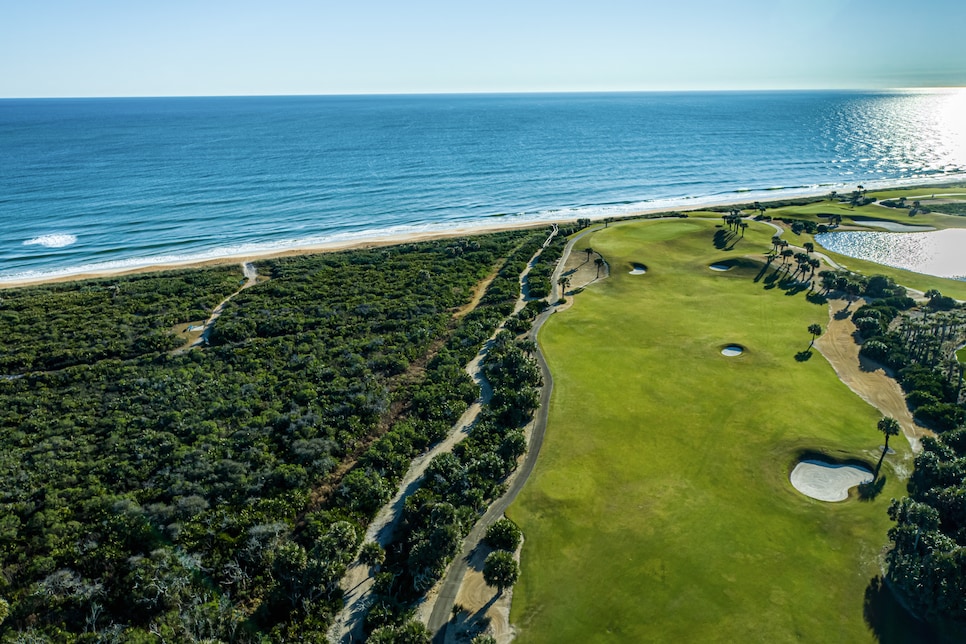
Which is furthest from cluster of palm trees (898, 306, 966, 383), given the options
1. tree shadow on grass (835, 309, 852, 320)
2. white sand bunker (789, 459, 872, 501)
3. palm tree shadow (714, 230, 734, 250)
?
palm tree shadow (714, 230, 734, 250)

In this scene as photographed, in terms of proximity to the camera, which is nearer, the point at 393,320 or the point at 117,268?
the point at 393,320

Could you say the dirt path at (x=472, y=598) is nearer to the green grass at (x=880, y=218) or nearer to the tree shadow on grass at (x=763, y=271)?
the tree shadow on grass at (x=763, y=271)

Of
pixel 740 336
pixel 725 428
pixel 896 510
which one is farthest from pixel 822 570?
pixel 740 336

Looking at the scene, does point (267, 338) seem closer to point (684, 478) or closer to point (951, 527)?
point (684, 478)

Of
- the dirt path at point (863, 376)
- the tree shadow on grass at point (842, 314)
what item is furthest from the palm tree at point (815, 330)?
the tree shadow on grass at point (842, 314)

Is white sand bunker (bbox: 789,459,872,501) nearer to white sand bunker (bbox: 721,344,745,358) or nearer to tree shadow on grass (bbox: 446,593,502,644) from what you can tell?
white sand bunker (bbox: 721,344,745,358)
